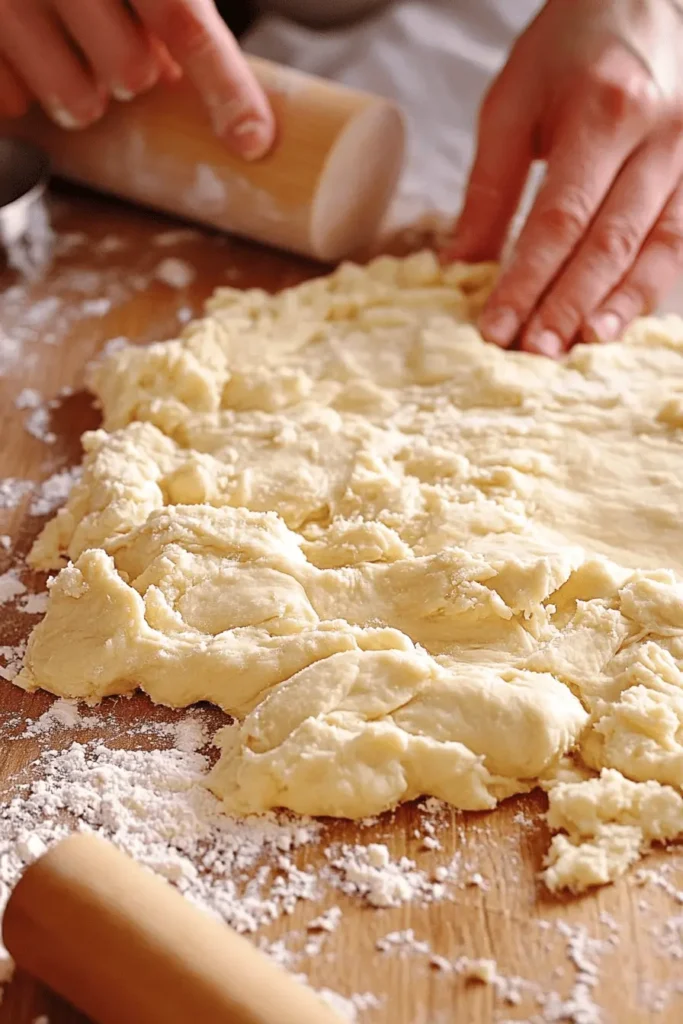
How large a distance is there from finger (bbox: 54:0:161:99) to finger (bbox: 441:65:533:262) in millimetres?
856

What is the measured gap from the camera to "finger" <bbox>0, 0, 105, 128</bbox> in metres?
2.64

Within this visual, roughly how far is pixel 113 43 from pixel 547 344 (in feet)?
4.22

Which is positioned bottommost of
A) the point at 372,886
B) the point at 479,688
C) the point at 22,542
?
the point at 22,542

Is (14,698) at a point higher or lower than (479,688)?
lower

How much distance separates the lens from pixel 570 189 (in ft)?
8.11

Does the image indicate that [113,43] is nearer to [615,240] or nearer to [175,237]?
[175,237]

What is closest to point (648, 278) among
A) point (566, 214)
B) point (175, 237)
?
point (566, 214)

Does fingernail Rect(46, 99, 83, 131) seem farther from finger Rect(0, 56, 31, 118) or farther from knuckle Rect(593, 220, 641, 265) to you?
knuckle Rect(593, 220, 641, 265)

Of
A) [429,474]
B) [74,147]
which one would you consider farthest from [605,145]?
[74,147]

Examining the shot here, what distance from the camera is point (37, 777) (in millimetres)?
1676

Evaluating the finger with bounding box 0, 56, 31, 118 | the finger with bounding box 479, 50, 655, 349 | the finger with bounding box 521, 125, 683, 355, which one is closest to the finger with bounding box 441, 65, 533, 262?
the finger with bounding box 479, 50, 655, 349

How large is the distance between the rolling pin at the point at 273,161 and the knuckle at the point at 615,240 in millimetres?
711

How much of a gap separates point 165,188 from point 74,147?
294mm

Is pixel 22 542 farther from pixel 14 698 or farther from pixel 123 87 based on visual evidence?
pixel 123 87
